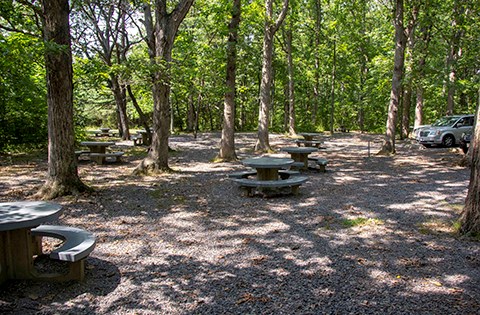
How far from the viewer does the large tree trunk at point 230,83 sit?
12.5 meters

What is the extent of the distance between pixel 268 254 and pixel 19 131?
1346cm

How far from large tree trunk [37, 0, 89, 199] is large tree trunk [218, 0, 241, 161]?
614cm

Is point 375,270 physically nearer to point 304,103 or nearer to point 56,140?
point 56,140

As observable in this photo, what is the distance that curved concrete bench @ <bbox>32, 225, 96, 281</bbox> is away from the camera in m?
3.67

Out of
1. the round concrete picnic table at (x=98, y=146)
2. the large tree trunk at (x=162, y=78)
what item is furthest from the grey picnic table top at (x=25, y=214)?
the round concrete picnic table at (x=98, y=146)

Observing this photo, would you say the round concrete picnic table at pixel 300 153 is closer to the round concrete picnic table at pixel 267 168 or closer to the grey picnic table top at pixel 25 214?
the round concrete picnic table at pixel 267 168

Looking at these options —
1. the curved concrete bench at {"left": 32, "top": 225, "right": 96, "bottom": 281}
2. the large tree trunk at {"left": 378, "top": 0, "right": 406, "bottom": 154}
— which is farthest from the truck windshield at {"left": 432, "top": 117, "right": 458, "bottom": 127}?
the curved concrete bench at {"left": 32, "top": 225, "right": 96, "bottom": 281}

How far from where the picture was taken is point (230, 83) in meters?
12.9

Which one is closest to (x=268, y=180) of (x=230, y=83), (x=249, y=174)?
(x=249, y=174)

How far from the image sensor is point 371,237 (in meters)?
5.25

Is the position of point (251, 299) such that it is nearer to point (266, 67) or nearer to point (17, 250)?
point (17, 250)

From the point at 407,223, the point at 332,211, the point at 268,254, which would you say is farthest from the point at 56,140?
the point at 407,223

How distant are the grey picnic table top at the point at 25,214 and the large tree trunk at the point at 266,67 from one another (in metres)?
11.4

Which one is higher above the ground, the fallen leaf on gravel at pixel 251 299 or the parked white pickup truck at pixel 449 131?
the parked white pickup truck at pixel 449 131
